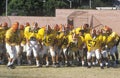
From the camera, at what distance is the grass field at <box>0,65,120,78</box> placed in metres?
20.5

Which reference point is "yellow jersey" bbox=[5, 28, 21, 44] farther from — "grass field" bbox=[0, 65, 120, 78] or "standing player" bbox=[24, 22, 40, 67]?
"grass field" bbox=[0, 65, 120, 78]

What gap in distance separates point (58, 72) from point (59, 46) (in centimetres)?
260

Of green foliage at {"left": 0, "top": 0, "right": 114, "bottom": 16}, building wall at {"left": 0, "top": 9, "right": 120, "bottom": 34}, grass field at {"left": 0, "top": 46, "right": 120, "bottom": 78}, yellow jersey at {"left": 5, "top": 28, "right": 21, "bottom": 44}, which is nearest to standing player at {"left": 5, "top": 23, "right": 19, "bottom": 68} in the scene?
yellow jersey at {"left": 5, "top": 28, "right": 21, "bottom": 44}

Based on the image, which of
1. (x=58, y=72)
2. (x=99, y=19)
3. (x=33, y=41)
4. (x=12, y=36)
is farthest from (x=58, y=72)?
Answer: (x=99, y=19)

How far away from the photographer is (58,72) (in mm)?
21672

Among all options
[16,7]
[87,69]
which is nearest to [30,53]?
[87,69]

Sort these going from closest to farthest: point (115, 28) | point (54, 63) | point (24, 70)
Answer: point (24, 70)
point (54, 63)
point (115, 28)

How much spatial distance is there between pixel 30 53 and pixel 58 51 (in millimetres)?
1423

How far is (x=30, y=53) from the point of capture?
23.7 meters

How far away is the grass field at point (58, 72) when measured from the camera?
67.2 ft

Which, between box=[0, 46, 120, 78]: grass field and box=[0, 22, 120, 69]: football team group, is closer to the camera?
box=[0, 46, 120, 78]: grass field

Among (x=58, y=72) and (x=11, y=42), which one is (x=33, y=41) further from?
(x=58, y=72)

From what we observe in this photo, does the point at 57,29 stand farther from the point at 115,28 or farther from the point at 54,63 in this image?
the point at 115,28

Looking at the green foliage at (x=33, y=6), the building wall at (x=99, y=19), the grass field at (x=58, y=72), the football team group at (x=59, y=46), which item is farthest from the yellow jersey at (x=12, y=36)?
the green foliage at (x=33, y=6)
